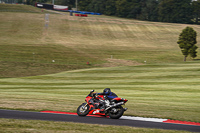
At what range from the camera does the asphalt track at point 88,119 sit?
13176mm

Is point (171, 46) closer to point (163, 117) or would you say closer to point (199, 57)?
point (199, 57)

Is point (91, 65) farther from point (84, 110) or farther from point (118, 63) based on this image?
point (84, 110)

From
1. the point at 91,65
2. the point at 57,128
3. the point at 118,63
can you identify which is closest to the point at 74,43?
the point at 118,63

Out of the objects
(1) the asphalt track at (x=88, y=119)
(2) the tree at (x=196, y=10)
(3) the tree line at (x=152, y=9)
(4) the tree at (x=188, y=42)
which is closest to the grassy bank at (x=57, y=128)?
(1) the asphalt track at (x=88, y=119)

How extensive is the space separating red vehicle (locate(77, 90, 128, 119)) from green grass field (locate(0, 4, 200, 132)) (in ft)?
5.31

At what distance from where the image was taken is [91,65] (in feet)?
207

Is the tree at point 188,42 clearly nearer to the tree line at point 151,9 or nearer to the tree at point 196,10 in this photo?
the tree line at point 151,9

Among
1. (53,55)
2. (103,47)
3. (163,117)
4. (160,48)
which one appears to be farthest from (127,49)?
(163,117)

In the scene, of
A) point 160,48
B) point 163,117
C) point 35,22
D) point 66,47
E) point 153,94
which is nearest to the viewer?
point 163,117

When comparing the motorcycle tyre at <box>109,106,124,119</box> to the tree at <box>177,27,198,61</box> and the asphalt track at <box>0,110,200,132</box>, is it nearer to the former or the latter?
the asphalt track at <box>0,110,200,132</box>

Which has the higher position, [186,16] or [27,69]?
[186,16]

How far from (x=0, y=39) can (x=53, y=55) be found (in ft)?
77.8

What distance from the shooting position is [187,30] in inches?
2977

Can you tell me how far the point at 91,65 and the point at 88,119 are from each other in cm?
4823
